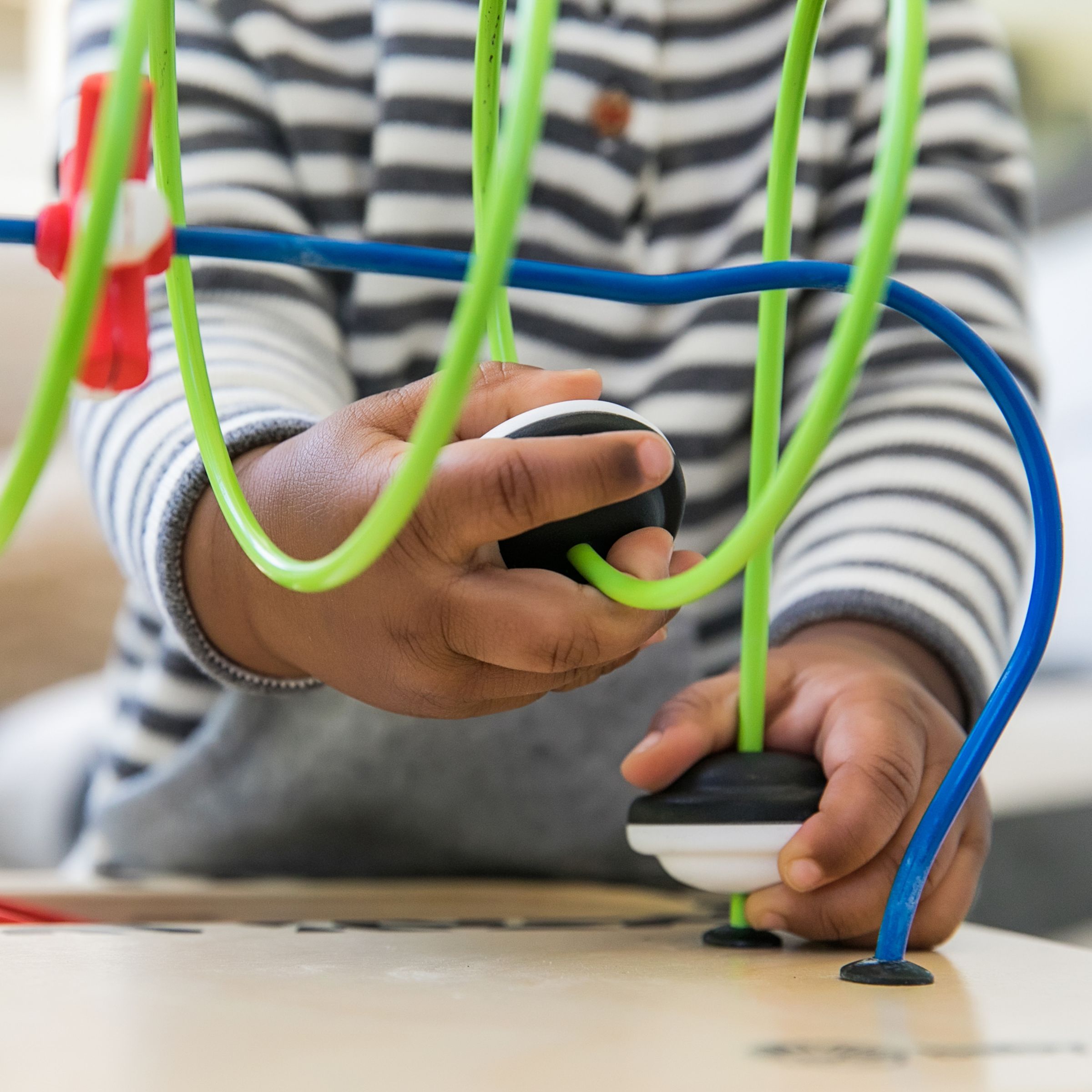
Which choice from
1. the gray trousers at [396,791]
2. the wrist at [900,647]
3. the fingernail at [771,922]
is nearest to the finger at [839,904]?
the fingernail at [771,922]

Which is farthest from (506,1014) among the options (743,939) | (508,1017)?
(743,939)

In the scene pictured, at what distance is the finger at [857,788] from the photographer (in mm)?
270

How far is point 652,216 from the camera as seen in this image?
1.83 ft

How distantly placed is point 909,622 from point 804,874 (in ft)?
0.50

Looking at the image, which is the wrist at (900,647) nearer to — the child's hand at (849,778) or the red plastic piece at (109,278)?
the child's hand at (849,778)

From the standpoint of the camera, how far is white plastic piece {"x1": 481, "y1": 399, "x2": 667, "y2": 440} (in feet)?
0.74

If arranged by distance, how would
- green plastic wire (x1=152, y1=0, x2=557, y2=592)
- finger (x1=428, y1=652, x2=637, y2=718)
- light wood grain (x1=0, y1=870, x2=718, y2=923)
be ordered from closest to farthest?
green plastic wire (x1=152, y1=0, x2=557, y2=592)
finger (x1=428, y1=652, x2=637, y2=718)
light wood grain (x1=0, y1=870, x2=718, y2=923)

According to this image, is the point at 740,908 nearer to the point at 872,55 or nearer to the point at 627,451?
the point at 627,451

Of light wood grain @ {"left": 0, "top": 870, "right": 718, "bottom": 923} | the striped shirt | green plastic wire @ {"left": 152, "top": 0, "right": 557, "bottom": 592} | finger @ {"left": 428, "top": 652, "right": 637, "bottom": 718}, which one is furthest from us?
the striped shirt

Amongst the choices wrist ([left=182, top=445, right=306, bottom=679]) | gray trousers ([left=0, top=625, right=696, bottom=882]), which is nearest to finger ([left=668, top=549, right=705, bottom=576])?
wrist ([left=182, top=445, right=306, bottom=679])

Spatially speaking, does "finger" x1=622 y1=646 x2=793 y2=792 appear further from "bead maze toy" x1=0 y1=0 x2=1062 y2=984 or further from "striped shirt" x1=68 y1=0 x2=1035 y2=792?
"striped shirt" x1=68 y1=0 x2=1035 y2=792

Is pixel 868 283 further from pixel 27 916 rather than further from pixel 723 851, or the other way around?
pixel 27 916

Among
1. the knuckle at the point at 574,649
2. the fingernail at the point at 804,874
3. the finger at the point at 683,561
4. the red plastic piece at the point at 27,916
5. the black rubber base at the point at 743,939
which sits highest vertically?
the finger at the point at 683,561

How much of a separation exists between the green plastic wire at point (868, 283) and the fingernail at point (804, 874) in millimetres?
115
